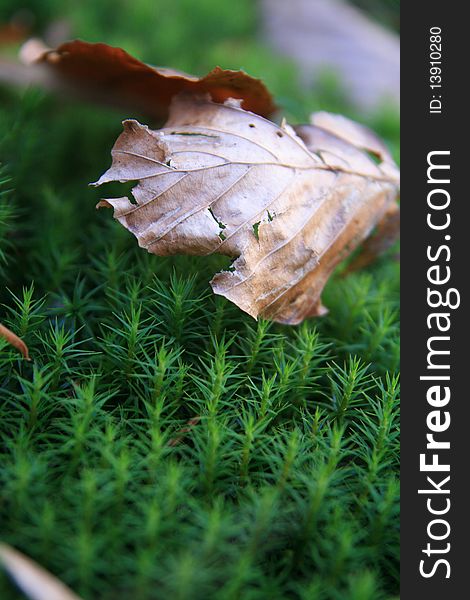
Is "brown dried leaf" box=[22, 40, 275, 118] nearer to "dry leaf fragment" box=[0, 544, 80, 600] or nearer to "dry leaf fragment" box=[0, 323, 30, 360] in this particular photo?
"dry leaf fragment" box=[0, 323, 30, 360]

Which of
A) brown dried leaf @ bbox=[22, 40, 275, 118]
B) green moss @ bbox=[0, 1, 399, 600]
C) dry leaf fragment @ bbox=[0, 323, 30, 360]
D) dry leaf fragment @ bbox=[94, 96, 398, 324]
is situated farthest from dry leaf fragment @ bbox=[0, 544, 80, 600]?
brown dried leaf @ bbox=[22, 40, 275, 118]

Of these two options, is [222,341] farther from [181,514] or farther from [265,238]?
[181,514]

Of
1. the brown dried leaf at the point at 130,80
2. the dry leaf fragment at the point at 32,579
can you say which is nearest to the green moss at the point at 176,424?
the dry leaf fragment at the point at 32,579

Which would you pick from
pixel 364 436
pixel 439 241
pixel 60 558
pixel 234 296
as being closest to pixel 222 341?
pixel 234 296

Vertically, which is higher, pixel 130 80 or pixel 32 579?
pixel 130 80

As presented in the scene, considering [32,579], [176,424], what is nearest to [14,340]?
[176,424]

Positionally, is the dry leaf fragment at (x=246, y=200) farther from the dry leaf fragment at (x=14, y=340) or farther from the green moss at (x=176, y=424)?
the dry leaf fragment at (x=14, y=340)

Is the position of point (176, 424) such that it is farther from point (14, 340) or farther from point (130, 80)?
point (130, 80)
